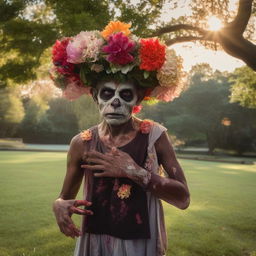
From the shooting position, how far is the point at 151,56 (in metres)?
2.32

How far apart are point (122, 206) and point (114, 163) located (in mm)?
333

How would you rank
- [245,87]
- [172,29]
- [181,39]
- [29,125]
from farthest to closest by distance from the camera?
[29,125]
[245,87]
[181,39]
[172,29]

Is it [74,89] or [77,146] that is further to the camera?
[74,89]

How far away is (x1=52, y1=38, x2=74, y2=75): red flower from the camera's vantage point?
8.25 feet

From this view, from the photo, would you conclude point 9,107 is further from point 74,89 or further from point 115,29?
point 115,29

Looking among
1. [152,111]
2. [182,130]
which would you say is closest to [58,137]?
[152,111]

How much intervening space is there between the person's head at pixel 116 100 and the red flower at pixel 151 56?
0.70ft

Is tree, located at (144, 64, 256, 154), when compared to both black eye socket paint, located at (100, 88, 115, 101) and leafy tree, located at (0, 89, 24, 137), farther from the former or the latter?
black eye socket paint, located at (100, 88, 115, 101)

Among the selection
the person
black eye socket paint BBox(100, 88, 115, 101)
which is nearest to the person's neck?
the person

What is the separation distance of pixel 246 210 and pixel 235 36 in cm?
460

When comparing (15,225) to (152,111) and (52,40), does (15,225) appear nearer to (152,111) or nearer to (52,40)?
(52,40)

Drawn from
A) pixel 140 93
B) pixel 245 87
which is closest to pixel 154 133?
pixel 140 93

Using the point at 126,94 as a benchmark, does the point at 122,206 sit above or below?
below

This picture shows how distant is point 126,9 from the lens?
292 inches
